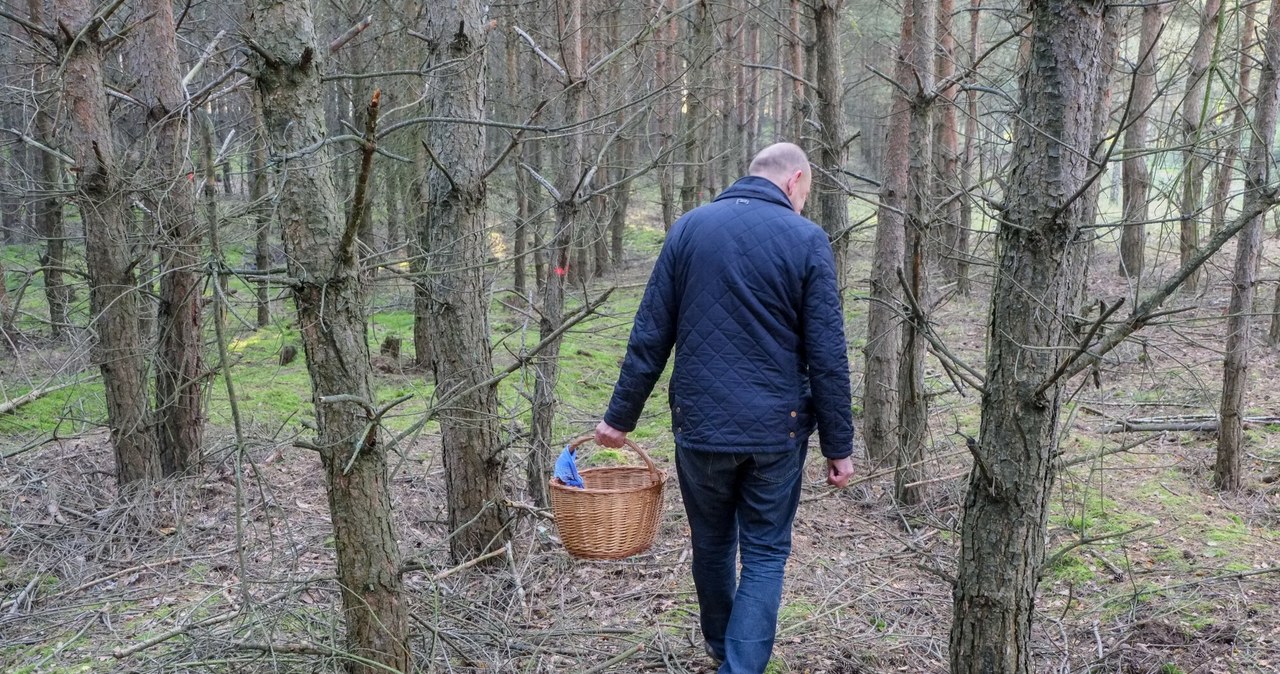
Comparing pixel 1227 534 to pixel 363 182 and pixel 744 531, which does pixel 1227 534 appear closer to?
pixel 744 531

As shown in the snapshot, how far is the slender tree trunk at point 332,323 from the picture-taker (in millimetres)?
2428

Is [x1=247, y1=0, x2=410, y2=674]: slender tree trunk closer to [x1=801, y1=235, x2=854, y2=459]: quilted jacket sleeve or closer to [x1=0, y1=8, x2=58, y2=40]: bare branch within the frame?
[x1=801, y1=235, x2=854, y2=459]: quilted jacket sleeve

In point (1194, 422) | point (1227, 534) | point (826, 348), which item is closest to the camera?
point (826, 348)

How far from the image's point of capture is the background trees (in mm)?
2520

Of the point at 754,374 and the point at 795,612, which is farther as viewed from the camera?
the point at 795,612

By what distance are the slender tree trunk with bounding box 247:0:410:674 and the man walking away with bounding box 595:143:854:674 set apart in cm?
113

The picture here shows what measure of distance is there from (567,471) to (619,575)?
71 centimetres

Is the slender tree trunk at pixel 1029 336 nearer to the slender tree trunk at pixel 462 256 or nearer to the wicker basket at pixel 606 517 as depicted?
the wicker basket at pixel 606 517

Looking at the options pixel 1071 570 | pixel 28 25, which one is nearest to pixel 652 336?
pixel 1071 570

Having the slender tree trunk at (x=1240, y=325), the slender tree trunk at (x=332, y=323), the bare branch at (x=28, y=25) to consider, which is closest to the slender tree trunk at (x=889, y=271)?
the slender tree trunk at (x=1240, y=325)

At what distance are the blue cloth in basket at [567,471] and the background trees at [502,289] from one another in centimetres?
31

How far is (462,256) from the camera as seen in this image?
14.0 ft

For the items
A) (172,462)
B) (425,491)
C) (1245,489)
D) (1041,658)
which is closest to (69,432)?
(172,462)

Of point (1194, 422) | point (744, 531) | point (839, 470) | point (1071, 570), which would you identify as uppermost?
point (839, 470)
